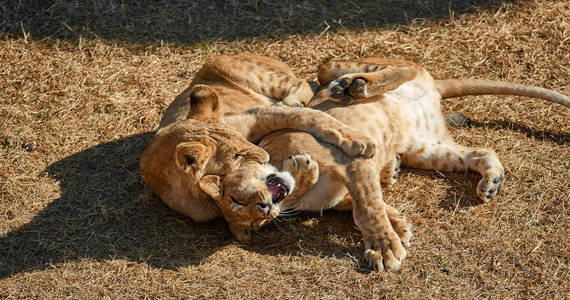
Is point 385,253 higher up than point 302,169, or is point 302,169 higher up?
point 302,169

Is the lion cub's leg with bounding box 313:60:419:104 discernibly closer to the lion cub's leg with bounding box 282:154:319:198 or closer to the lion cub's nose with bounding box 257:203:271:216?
the lion cub's leg with bounding box 282:154:319:198

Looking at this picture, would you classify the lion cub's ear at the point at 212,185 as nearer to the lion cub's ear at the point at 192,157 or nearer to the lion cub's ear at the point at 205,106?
the lion cub's ear at the point at 192,157

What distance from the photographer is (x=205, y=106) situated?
16.5 ft

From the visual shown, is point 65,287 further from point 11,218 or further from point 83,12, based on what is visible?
point 83,12

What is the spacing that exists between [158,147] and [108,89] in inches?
76.3

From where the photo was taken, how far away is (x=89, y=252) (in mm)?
4738

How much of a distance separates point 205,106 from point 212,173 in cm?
66

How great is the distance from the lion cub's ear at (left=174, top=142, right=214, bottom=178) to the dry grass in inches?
22.6

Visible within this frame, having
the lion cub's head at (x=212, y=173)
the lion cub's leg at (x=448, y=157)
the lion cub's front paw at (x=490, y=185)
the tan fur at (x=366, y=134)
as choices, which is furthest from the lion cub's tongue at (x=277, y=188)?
the lion cub's front paw at (x=490, y=185)

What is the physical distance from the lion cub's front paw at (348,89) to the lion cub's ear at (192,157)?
3.87 feet

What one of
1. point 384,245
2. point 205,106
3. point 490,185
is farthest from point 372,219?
point 205,106

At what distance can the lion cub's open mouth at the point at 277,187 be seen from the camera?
4.44 metres

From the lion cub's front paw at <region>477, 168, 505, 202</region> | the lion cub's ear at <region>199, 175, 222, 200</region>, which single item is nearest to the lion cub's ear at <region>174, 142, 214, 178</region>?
the lion cub's ear at <region>199, 175, 222, 200</region>

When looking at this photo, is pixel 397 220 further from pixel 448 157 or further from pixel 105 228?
pixel 105 228
